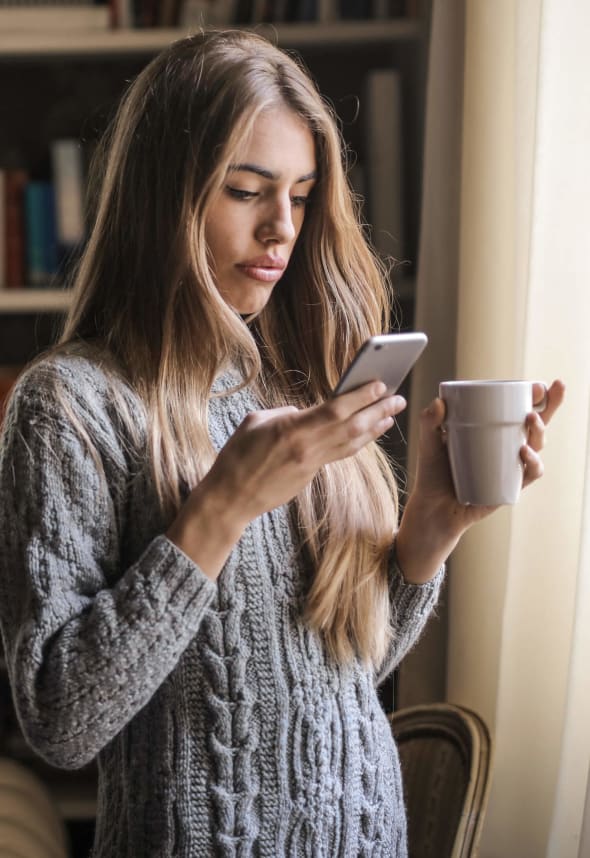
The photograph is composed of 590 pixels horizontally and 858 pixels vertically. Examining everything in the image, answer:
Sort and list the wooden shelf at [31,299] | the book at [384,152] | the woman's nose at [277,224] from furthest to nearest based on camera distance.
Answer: the wooden shelf at [31,299]
the book at [384,152]
the woman's nose at [277,224]

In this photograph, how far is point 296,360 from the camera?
1174 mm

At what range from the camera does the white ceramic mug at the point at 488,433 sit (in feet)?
2.92

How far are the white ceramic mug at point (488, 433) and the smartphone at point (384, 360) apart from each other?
0.08 metres

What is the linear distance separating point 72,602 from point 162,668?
9 centimetres

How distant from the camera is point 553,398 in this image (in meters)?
0.94

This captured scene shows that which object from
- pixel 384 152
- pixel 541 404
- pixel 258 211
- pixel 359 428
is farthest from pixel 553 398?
pixel 384 152

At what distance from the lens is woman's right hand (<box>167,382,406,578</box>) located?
0.82 m

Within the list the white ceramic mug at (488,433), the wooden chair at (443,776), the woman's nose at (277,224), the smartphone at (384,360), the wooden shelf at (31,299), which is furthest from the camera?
the wooden shelf at (31,299)

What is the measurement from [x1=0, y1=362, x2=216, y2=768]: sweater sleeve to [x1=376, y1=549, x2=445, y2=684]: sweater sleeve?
1.02 feet

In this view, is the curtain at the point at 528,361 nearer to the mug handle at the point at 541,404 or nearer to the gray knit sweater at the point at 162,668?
the mug handle at the point at 541,404

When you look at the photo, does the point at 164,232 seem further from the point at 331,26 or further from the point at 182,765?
the point at 331,26

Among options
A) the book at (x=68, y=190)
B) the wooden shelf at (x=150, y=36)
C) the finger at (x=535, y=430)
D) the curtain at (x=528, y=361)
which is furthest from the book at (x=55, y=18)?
the finger at (x=535, y=430)

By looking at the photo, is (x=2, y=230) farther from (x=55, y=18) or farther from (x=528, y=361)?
(x=528, y=361)

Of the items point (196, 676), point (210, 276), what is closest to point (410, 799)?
point (196, 676)
